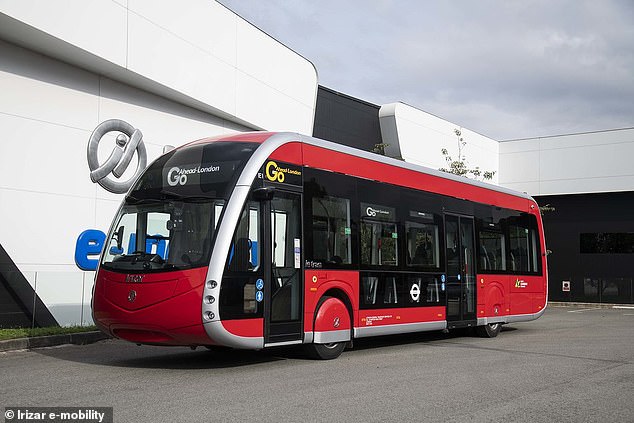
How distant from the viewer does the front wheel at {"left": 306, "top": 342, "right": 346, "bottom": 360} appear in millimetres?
11023

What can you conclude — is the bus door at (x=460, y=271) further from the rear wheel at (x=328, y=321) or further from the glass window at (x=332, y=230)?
the rear wheel at (x=328, y=321)

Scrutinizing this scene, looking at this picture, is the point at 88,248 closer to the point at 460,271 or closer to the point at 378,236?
the point at 378,236

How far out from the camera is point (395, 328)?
506 inches

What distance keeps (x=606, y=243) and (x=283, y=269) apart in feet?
109

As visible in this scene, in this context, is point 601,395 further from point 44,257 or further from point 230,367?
point 44,257

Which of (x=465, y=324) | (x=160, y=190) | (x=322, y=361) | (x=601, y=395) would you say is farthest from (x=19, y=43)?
(x=601, y=395)

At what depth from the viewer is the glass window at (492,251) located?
52.5 ft

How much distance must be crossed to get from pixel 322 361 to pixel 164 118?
10.9 m

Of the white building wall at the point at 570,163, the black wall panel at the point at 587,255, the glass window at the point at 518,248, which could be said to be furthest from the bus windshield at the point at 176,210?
Answer: the black wall panel at the point at 587,255

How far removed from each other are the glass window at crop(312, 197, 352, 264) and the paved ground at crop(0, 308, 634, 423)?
1629 mm

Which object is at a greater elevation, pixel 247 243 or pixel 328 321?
pixel 247 243

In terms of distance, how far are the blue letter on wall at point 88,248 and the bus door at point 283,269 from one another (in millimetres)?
8249

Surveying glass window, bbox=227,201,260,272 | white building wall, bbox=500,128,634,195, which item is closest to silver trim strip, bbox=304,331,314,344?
glass window, bbox=227,201,260,272

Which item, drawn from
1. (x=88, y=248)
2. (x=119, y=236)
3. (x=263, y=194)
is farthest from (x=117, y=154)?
(x=263, y=194)
